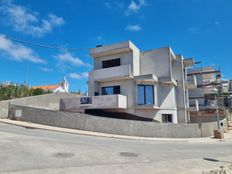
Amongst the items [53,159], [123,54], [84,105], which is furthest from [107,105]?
[53,159]

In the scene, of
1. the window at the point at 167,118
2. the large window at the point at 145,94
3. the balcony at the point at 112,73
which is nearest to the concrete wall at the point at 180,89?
the window at the point at 167,118

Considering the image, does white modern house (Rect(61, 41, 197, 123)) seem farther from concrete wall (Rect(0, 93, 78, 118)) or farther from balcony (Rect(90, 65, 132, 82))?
concrete wall (Rect(0, 93, 78, 118))

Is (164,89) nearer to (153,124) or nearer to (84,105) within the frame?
(153,124)

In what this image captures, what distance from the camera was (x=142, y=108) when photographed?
82.2 ft

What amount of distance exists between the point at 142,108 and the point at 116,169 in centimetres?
1790

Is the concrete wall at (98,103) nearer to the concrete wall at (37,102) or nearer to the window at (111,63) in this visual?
the concrete wall at (37,102)

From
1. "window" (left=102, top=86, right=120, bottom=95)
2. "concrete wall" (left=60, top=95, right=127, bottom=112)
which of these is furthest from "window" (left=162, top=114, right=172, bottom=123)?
"window" (left=102, top=86, right=120, bottom=95)

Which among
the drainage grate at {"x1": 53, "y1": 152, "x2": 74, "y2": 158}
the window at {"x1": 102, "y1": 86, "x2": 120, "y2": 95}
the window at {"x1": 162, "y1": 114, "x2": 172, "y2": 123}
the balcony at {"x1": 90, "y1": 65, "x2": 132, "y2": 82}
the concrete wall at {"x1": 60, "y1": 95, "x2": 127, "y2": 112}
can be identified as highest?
the balcony at {"x1": 90, "y1": 65, "x2": 132, "y2": 82}

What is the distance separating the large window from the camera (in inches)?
1011

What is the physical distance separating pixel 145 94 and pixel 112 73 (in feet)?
16.5

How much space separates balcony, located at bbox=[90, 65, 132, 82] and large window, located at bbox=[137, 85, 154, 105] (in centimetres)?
246

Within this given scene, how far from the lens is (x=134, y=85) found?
25750 millimetres

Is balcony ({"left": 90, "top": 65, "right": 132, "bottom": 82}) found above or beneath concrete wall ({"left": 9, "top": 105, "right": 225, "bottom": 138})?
above

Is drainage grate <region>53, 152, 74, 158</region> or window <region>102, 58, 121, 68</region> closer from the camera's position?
drainage grate <region>53, 152, 74, 158</region>
